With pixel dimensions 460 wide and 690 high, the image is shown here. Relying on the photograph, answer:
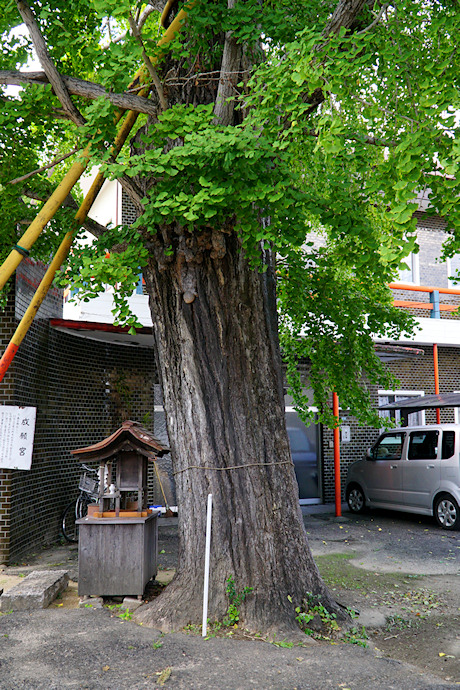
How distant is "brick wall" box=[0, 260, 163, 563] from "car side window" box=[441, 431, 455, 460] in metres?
5.53

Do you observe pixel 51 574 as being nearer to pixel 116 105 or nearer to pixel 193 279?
pixel 193 279

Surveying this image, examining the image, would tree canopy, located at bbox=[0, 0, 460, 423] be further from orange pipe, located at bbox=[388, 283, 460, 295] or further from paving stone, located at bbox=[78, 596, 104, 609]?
orange pipe, located at bbox=[388, 283, 460, 295]

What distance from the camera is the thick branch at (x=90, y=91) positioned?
5308 millimetres

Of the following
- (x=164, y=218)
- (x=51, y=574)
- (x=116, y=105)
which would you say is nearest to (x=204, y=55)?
(x=116, y=105)

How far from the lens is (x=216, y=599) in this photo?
536 cm

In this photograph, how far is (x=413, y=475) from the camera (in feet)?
37.9

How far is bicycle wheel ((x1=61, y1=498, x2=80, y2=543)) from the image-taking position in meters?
9.97

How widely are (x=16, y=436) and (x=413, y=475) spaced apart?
284 inches

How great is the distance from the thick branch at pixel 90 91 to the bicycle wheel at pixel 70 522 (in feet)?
22.1

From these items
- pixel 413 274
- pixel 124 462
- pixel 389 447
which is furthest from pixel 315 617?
pixel 413 274

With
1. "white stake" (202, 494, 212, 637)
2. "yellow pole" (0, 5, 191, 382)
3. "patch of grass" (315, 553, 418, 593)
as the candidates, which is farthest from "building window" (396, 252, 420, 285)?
"white stake" (202, 494, 212, 637)

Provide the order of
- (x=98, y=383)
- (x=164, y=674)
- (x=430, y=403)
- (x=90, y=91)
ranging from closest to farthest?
(x=164, y=674)
(x=90, y=91)
(x=98, y=383)
(x=430, y=403)

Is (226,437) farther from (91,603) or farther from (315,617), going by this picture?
(91,603)

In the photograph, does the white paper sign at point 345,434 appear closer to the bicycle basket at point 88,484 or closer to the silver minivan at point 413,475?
the silver minivan at point 413,475
